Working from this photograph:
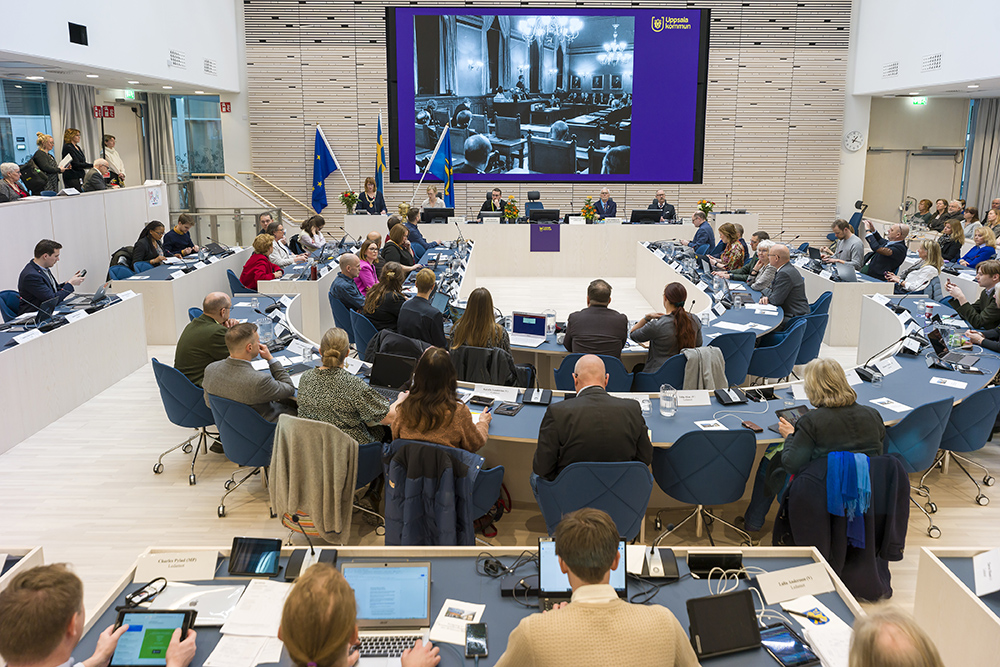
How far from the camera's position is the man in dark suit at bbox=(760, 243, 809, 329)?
685 cm

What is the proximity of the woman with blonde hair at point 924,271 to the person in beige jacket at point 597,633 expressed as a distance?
685 centimetres

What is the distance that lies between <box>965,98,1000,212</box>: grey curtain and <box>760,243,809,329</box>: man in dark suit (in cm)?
1101

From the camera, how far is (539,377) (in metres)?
6.38

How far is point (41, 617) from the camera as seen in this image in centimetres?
189

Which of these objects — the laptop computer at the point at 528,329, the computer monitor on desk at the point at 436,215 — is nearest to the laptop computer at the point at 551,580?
the laptop computer at the point at 528,329

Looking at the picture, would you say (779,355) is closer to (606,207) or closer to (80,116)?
(606,207)

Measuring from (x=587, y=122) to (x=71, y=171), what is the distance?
891cm

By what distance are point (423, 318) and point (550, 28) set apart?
34.8 ft

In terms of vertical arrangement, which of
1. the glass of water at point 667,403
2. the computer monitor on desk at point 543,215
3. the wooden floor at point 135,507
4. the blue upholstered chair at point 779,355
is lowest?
the wooden floor at point 135,507

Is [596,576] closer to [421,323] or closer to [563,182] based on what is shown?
[421,323]

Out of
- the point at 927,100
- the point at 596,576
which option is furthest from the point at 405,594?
the point at 927,100

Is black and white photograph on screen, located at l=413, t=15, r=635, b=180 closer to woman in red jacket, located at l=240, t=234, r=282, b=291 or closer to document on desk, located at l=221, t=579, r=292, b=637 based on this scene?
woman in red jacket, located at l=240, t=234, r=282, b=291

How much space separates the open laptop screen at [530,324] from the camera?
236 inches

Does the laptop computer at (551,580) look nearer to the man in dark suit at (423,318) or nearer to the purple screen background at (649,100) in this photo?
the man in dark suit at (423,318)
